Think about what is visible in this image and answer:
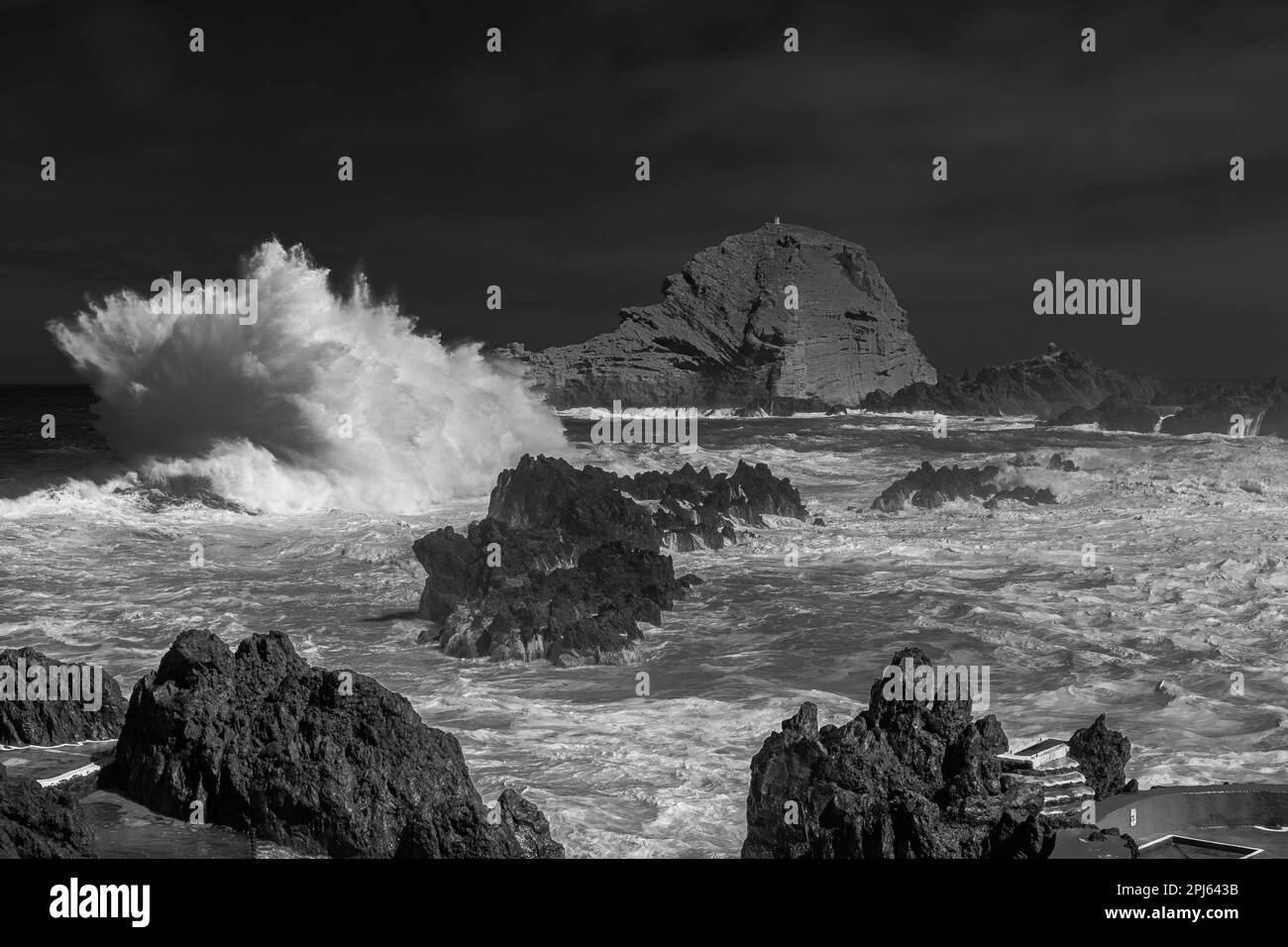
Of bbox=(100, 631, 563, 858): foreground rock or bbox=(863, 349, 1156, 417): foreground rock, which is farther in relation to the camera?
bbox=(863, 349, 1156, 417): foreground rock

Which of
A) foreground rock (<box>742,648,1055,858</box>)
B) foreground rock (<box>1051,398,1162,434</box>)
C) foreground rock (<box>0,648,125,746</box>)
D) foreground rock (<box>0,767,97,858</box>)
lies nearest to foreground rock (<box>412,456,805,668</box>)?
foreground rock (<box>0,648,125,746</box>)

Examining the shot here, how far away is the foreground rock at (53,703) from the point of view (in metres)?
12.4

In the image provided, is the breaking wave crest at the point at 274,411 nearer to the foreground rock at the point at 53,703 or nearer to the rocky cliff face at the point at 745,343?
the foreground rock at the point at 53,703

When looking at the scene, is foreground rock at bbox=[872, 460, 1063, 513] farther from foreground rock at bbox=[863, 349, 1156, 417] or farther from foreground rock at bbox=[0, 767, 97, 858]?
foreground rock at bbox=[863, 349, 1156, 417]

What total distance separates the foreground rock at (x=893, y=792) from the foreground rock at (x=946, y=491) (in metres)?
23.4

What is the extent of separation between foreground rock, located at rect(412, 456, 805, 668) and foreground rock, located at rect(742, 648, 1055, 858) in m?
7.45

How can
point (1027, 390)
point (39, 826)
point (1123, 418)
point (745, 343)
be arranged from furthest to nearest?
point (745, 343) < point (1027, 390) < point (1123, 418) < point (39, 826)

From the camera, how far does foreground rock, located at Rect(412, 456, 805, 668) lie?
58.7 feet

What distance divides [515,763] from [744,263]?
99037mm

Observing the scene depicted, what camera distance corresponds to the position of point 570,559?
24312 mm

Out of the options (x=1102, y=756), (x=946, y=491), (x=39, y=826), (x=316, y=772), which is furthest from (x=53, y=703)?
(x=946, y=491)

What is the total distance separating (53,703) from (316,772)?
13.6ft

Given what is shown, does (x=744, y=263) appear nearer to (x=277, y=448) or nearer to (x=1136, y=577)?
(x=277, y=448)

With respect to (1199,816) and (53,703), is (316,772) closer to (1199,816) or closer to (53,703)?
(53,703)
